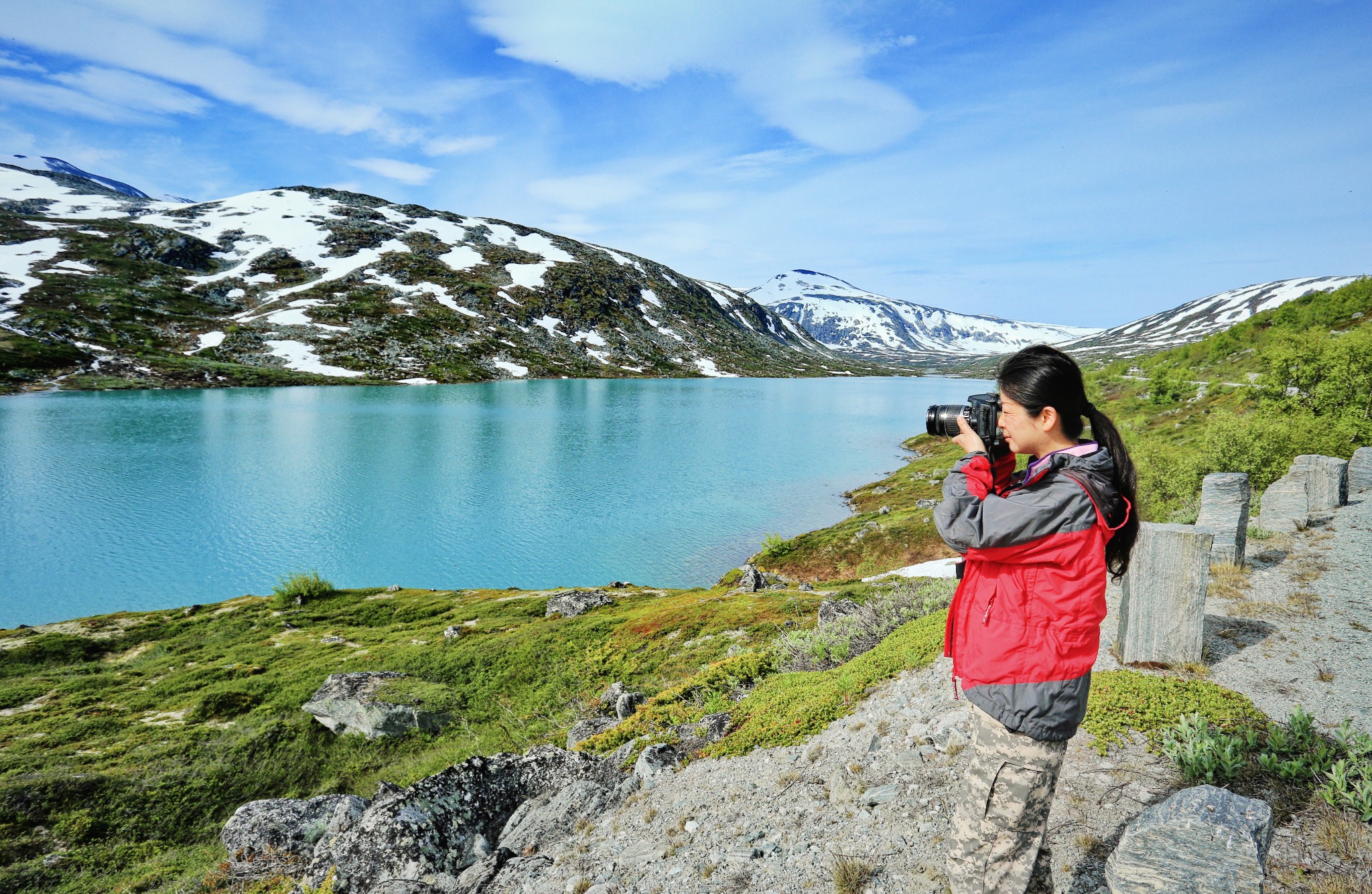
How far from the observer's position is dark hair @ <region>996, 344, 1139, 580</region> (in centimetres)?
408

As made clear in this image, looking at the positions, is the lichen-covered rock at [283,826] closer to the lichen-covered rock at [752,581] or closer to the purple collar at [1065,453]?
the purple collar at [1065,453]

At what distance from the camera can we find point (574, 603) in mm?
25797

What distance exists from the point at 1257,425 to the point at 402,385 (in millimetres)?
155688

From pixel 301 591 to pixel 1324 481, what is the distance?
42.8m

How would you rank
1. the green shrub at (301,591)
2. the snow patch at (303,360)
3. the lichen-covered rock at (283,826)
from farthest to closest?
the snow patch at (303,360) < the green shrub at (301,591) < the lichen-covered rock at (283,826)

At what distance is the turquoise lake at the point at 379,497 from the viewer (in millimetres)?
37406

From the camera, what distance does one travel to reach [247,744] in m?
15.7

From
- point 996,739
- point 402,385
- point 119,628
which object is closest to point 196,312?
point 402,385

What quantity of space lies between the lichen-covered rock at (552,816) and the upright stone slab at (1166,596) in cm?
846

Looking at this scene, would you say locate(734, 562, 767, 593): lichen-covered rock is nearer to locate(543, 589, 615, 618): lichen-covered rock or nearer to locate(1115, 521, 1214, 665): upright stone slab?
locate(543, 589, 615, 618): lichen-covered rock

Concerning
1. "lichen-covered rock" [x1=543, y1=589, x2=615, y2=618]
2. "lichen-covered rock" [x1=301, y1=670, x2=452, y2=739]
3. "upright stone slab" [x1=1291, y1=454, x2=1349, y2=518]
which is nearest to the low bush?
"lichen-covered rock" [x1=301, y1=670, x2=452, y2=739]

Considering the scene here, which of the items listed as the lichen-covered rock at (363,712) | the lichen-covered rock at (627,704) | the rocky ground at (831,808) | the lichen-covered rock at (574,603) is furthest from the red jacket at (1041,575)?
the lichen-covered rock at (574,603)

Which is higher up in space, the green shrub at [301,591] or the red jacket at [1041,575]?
the red jacket at [1041,575]

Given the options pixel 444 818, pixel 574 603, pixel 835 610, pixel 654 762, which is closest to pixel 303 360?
pixel 574 603
